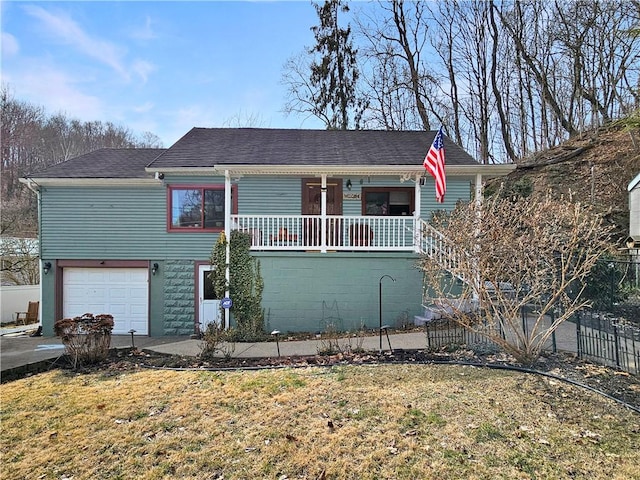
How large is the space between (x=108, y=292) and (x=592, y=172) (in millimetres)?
17778

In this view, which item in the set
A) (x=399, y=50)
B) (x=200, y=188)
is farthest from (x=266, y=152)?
(x=399, y=50)

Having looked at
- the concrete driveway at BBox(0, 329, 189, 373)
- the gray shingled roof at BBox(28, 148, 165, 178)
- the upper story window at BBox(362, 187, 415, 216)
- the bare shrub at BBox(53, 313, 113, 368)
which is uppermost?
the gray shingled roof at BBox(28, 148, 165, 178)

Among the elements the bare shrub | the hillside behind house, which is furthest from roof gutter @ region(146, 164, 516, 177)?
the bare shrub

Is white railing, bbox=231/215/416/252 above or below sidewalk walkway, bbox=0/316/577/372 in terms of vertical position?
above

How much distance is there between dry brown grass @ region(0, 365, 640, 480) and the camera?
118 inches

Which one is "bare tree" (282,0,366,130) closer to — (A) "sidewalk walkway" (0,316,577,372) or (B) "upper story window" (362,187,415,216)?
(B) "upper story window" (362,187,415,216)

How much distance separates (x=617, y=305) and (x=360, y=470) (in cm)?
705

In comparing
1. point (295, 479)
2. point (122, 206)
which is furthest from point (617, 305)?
point (122, 206)

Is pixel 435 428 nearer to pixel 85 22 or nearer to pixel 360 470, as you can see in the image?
pixel 360 470

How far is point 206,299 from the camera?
10789 millimetres

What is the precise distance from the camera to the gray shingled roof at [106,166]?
1110 cm

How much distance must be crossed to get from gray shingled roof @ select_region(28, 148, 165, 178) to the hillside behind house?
533 inches

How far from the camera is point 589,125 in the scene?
1838cm

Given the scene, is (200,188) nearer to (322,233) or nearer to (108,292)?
(322,233)
